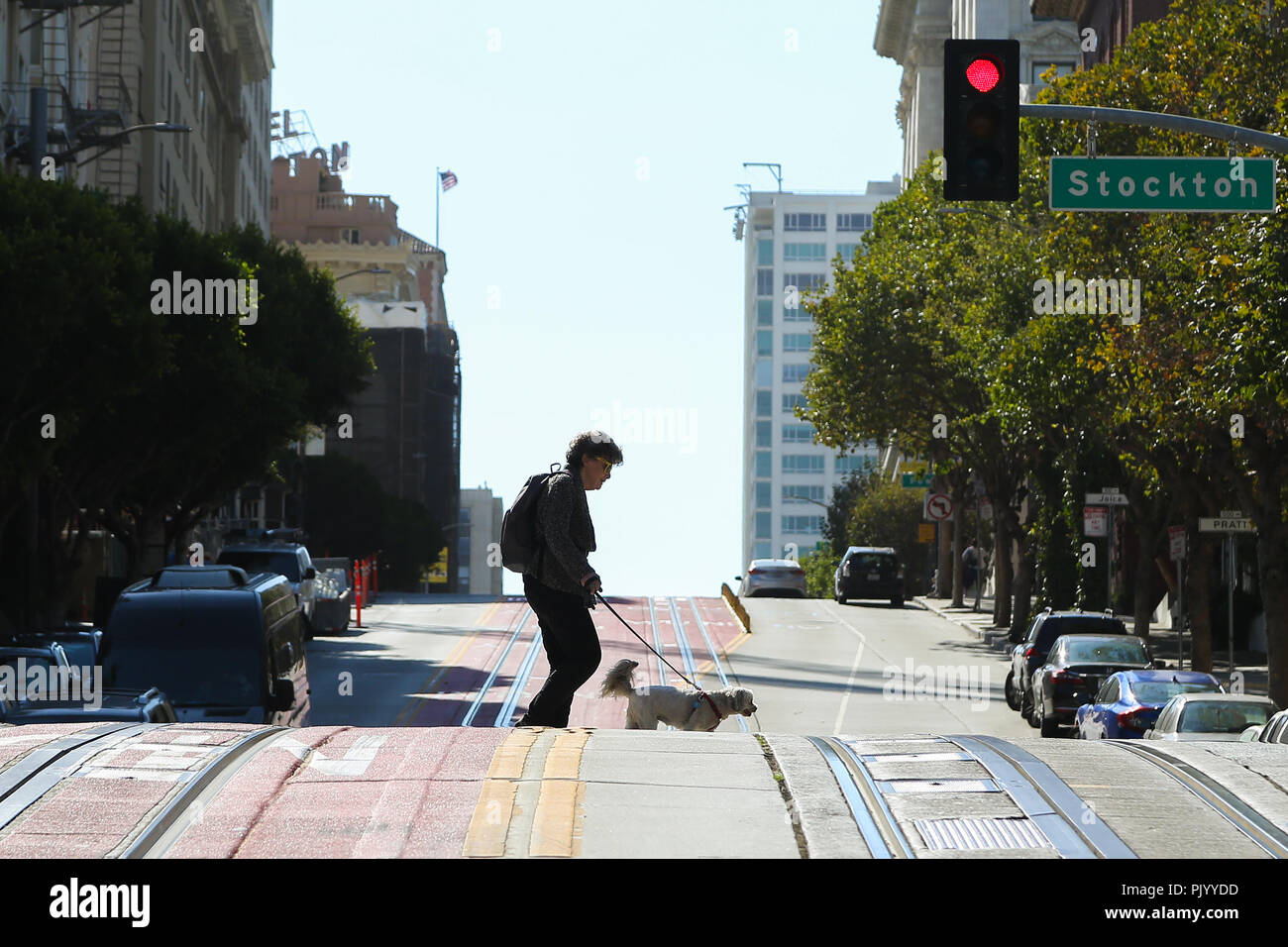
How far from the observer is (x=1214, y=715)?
17.6 m

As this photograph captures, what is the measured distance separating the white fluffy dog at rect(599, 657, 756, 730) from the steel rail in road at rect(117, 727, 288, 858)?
5.81 m

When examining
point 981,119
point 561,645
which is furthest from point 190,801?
point 981,119

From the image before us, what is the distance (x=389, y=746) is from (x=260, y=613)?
30.1 feet

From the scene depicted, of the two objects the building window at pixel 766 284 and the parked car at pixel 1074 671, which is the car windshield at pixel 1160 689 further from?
the building window at pixel 766 284

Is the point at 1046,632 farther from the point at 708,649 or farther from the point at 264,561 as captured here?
the point at 264,561

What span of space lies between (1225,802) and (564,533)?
3.95m

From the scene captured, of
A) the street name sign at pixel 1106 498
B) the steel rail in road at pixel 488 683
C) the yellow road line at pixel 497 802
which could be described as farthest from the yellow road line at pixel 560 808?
the street name sign at pixel 1106 498

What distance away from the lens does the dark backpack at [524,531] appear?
1006 centimetres

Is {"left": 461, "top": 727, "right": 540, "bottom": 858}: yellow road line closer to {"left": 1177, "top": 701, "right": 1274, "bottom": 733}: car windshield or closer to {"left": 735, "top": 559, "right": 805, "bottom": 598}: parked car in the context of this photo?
{"left": 1177, "top": 701, "right": 1274, "bottom": 733}: car windshield

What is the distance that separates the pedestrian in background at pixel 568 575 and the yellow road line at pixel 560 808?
186 cm

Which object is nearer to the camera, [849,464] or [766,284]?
[849,464]
